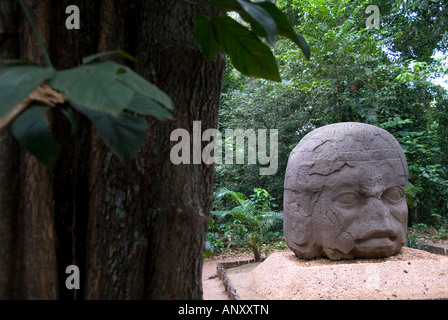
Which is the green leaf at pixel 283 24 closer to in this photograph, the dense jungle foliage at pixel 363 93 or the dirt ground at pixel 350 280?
the dirt ground at pixel 350 280

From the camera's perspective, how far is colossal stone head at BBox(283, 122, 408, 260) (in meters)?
4.46

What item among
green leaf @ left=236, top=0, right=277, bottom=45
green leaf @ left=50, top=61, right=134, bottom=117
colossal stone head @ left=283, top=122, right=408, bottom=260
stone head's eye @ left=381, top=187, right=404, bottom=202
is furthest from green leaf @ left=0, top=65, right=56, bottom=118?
stone head's eye @ left=381, top=187, right=404, bottom=202

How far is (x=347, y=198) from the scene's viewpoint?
4.53 meters

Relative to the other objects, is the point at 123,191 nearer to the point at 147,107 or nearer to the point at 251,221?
the point at 147,107

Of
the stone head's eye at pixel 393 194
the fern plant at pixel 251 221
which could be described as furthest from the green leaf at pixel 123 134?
the fern plant at pixel 251 221

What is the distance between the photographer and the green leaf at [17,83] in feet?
1.57

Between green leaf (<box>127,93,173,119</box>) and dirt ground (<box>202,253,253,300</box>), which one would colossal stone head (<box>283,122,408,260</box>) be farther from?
green leaf (<box>127,93,173,119</box>)

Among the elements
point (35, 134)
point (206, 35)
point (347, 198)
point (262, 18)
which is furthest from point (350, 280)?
point (35, 134)

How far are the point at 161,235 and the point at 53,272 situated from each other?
0.90 ft

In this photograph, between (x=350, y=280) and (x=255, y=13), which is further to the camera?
(x=350, y=280)

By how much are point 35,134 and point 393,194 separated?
185 inches

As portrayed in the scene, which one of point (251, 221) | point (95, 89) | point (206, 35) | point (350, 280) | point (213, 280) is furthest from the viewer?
point (251, 221)

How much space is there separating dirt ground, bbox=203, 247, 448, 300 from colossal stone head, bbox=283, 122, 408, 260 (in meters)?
0.23
